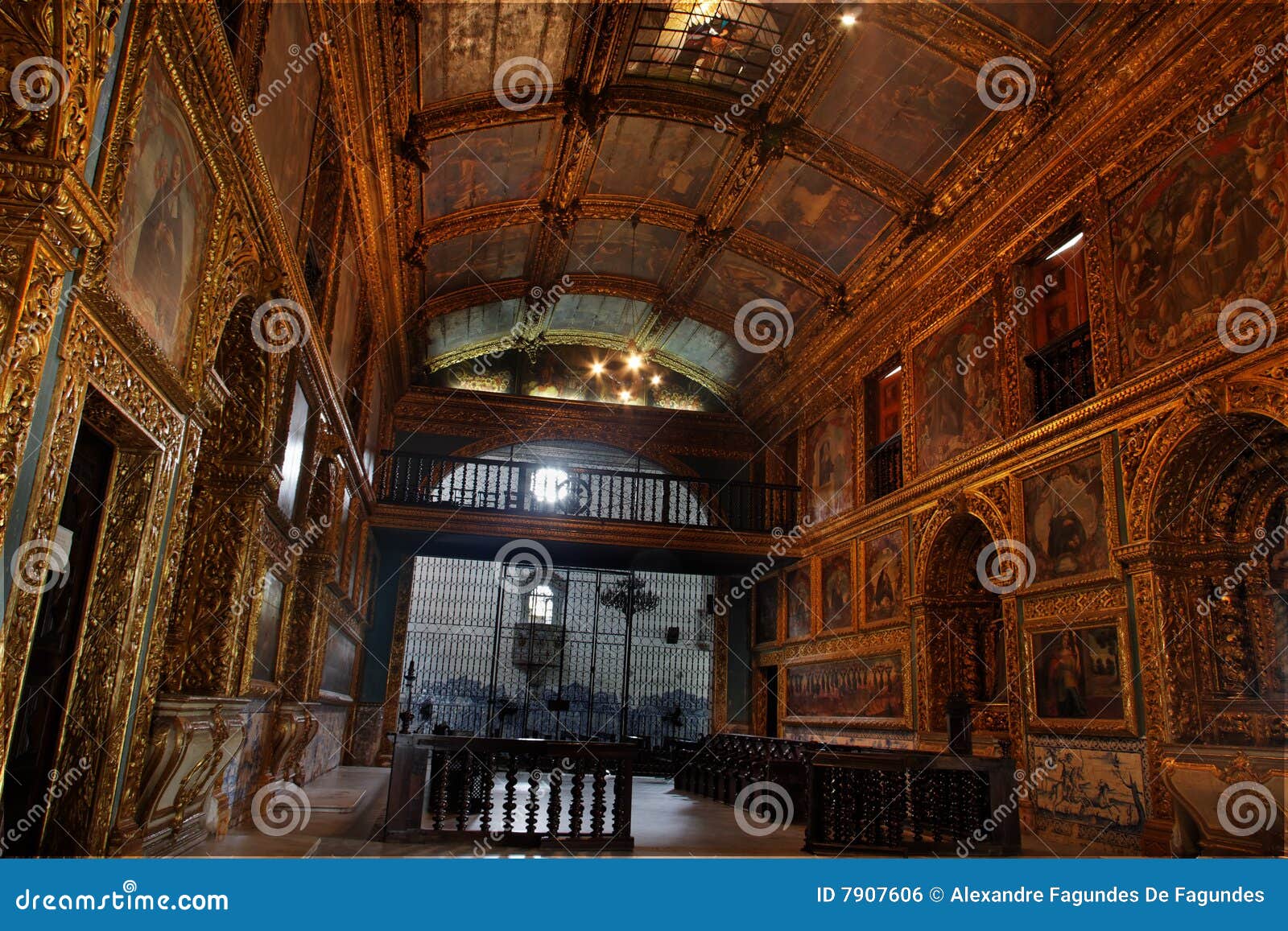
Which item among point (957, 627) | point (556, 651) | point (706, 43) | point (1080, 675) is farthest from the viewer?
point (556, 651)

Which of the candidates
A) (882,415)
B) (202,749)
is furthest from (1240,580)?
(202,749)

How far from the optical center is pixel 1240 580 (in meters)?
7.90

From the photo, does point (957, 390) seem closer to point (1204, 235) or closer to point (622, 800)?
point (1204, 235)

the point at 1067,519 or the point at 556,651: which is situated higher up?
the point at 1067,519

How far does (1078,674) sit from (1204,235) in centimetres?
426

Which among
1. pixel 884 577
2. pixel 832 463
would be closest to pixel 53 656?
pixel 884 577

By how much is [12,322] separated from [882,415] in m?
12.4

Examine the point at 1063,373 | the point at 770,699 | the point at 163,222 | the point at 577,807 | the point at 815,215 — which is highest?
the point at 815,215

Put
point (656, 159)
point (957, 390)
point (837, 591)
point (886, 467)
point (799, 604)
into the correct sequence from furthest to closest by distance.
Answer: point (799, 604)
point (837, 591)
point (886, 467)
point (656, 159)
point (957, 390)

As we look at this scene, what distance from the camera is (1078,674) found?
9039 millimetres

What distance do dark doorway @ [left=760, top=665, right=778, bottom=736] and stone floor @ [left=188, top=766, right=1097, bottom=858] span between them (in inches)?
261

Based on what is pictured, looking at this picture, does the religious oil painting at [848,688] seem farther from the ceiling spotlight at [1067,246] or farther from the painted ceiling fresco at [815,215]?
the painted ceiling fresco at [815,215]

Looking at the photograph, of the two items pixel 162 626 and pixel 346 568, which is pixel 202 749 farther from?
pixel 346 568

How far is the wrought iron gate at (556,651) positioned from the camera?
865 inches
